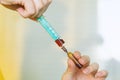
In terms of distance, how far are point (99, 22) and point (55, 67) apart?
9.7 inches

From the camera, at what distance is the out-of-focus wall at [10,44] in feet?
3.64

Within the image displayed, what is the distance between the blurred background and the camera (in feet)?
3.22

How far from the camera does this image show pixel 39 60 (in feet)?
3.47

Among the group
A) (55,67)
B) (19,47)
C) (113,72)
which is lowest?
(113,72)

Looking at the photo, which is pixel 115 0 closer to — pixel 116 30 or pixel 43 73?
pixel 116 30

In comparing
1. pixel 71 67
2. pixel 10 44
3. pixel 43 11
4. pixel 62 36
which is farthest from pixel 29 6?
pixel 10 44

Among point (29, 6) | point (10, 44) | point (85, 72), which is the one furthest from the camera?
point (10, 44)

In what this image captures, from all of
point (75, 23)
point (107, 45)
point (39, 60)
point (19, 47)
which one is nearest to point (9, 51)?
point (19, 47)

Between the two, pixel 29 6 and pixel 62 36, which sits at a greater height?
pixel 29 6

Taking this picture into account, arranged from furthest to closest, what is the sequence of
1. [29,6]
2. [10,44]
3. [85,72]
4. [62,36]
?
[10,44]
[62,36]
[85,72]
[29,6]

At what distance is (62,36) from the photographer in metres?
1.02

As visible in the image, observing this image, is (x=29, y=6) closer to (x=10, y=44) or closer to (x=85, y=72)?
(x=85, y=72)

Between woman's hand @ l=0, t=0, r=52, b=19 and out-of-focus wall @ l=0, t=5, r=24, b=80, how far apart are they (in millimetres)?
496

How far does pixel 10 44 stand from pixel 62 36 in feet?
0.81
